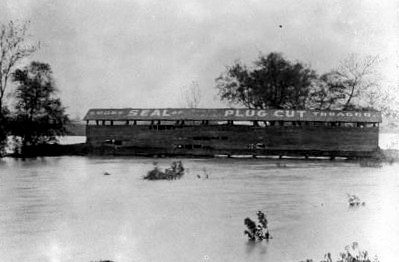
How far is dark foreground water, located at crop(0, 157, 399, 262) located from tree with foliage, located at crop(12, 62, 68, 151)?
18.1 metres

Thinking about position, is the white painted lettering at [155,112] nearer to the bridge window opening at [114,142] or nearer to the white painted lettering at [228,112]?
the bridge window opening at [114,142]

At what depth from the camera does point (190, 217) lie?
13.4m

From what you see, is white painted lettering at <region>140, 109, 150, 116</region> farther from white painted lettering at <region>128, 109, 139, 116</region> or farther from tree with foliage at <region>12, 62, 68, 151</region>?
tree with foliage at <region>12, 62, 68, 151</region>

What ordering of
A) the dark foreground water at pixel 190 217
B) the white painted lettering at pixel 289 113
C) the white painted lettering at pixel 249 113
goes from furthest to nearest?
the white painted lettering at pixel 249 113
the white painted lettering at pixel 289 113
the dark foreground water at pixel 190 217

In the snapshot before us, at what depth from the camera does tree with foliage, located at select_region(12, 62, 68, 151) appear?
40.4 m

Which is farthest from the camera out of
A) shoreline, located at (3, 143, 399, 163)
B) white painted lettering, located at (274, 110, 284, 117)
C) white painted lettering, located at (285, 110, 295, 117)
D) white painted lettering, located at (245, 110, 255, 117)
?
white painted lettering, located at (245, 110, 255, 117)

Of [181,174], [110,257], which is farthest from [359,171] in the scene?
[110,257]

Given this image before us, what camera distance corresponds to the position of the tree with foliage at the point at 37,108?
133 ft

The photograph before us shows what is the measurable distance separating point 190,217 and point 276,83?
37.9 meters

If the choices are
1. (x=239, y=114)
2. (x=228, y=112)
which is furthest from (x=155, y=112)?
(x=239, y=114)

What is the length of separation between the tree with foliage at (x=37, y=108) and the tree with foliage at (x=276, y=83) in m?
17.5

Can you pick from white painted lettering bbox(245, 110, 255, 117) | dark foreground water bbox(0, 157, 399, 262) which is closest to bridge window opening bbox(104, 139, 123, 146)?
white painted lettering bbox(245, 110, 255, 117)

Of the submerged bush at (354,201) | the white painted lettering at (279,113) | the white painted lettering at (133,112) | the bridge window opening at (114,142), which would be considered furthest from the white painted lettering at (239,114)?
the submerged bush at (354,201)

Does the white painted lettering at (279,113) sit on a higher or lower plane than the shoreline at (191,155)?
higher
